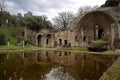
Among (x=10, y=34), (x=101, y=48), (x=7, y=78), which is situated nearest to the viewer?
(x=7, y=78)

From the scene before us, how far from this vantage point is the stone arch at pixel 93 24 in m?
44.4

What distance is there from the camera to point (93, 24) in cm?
4809

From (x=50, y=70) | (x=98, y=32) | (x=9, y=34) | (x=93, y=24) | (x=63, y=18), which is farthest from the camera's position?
(x=63, y=18)

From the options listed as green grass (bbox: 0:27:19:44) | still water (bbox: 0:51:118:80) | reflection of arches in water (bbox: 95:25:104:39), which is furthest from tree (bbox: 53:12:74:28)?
still water (bbox: 0:51:118:80)

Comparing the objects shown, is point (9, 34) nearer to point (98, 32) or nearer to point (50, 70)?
point (98, 32)

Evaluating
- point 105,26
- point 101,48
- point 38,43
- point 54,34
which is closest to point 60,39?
point 54,34

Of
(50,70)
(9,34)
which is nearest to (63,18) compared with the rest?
(9,34)

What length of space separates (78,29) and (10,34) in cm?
2033

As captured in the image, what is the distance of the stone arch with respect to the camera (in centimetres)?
4438

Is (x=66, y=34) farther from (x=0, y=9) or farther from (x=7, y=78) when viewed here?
(x=7, y=78)

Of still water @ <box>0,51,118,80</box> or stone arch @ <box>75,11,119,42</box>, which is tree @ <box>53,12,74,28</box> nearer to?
stone arch @ <box>75,11,119,42</box>

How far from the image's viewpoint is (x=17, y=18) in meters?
65.9

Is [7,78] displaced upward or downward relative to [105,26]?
downward

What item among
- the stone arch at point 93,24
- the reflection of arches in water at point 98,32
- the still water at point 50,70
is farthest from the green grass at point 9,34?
the still water at point 50,70
